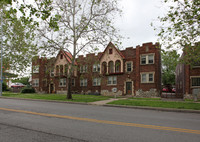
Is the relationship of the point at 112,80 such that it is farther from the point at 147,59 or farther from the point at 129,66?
the point at 147,59

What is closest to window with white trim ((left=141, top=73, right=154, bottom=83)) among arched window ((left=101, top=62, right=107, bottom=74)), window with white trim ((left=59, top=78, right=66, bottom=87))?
arched window ((left=101, top=62, right=107, bottom=74))

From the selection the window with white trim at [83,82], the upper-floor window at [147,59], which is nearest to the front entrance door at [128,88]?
the upper-floor window at [147,59]

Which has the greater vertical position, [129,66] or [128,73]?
[129,66]

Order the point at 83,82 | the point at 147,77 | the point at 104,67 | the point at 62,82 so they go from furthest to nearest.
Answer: the point at 62,82, the point at 83,82, the point at 104,67, the point at 147,77

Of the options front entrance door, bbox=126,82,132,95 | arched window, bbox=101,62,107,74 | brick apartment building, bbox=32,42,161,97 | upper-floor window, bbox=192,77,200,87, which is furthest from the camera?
arched window, bbox=101,62,107,74

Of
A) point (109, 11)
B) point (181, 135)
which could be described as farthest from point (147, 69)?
point (181, 135)

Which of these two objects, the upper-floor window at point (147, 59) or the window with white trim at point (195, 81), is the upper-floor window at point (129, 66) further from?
the window with white trim at point (195, 81)

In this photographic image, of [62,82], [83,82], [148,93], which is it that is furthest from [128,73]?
[62,82]

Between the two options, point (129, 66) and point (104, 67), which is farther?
point (104, 67)

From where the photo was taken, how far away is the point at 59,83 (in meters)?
35.9

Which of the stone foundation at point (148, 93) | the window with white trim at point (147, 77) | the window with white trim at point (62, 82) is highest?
the window with white trim at point (147, 77)

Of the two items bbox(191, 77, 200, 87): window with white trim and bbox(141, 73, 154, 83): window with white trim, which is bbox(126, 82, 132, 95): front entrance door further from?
bbox(191, 77, 200, 87): window with white trim

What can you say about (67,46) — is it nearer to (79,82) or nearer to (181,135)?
(181,135)

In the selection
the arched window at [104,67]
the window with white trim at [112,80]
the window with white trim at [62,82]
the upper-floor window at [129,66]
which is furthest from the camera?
the window with white trim at [62,82]
